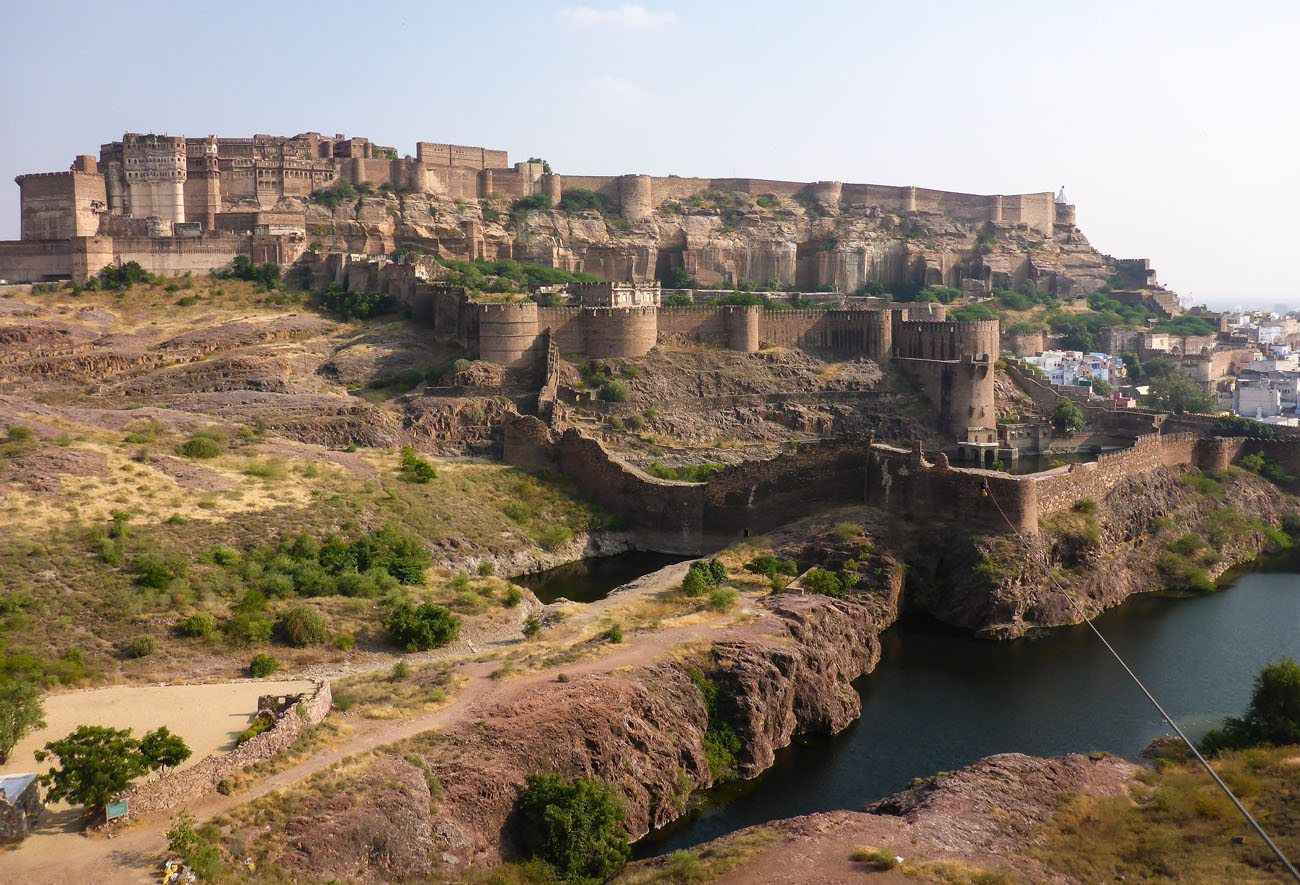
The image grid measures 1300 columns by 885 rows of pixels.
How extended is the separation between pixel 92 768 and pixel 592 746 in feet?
21.4

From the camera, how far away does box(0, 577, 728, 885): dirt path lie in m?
12.5

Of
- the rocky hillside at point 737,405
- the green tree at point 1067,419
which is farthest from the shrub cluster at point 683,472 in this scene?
the green tree at point 1067,419

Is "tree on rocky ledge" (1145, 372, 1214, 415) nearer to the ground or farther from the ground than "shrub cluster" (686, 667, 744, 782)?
farther from the ground

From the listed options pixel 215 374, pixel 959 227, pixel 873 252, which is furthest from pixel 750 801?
pixel 959 227

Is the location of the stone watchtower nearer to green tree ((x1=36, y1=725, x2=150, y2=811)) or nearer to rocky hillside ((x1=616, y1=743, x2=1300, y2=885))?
rocky hillside ((x1=616, y1=743, x2=1300, y2=885))

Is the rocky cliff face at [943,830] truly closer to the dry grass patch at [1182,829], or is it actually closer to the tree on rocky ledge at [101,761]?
the dry grass patch at [1182,829]

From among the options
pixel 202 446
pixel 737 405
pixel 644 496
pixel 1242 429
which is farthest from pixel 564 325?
pixel 1242 429

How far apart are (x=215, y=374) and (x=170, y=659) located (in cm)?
1627

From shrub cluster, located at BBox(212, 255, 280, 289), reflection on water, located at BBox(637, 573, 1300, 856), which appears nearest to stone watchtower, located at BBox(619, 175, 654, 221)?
shrub cluster, located at BBox(212, 255, 280, 289)

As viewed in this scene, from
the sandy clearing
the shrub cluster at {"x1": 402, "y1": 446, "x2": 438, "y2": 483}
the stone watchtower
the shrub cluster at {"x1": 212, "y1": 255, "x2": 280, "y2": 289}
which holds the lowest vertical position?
the sandy clearing

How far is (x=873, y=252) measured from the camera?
65.4m

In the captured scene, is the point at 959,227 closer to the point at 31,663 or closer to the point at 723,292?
the point at 723,292

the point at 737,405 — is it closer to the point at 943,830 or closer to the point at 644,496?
the point at 644,496

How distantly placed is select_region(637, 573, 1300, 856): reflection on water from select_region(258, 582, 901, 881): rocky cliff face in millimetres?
565
